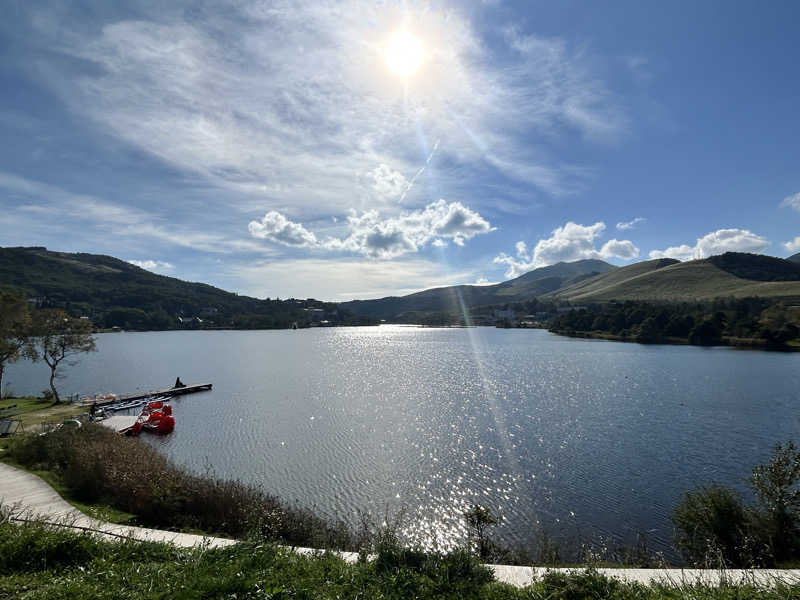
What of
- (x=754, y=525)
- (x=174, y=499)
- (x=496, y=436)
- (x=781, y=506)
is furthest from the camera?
(x=496, y=436)

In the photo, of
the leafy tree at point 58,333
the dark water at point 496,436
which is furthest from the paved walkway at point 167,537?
the leafy tree at point 58,333

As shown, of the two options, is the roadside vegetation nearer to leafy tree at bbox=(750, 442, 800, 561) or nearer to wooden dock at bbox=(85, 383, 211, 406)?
leafy tree at bbox=(750, 442, 800, 561)

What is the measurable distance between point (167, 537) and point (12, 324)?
50.6m

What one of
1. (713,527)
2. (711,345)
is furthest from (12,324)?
(711,345)

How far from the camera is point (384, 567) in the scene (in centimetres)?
1091

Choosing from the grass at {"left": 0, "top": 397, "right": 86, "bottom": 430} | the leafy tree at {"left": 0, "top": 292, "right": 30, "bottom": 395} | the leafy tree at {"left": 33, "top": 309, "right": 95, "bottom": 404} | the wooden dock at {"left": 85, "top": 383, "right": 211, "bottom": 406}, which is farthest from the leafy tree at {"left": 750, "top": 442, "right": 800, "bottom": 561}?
the leafy tree at {"left": 0, "top": 292, "right": 30, "bottom": 395}

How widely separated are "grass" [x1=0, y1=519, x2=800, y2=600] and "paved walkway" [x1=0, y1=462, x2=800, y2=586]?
145 centimetres

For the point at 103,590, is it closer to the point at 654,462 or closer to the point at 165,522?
the point at 165,522

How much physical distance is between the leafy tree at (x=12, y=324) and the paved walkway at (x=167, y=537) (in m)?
33.8

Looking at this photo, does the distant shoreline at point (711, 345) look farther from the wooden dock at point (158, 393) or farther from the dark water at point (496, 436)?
the wooden dock at point (158, 393)

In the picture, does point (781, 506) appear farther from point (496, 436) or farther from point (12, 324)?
point (12, 324)

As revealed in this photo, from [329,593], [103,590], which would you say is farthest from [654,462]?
[103,590]

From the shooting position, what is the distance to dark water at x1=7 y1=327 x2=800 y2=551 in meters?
25.2

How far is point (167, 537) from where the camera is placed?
1477 centimetres
